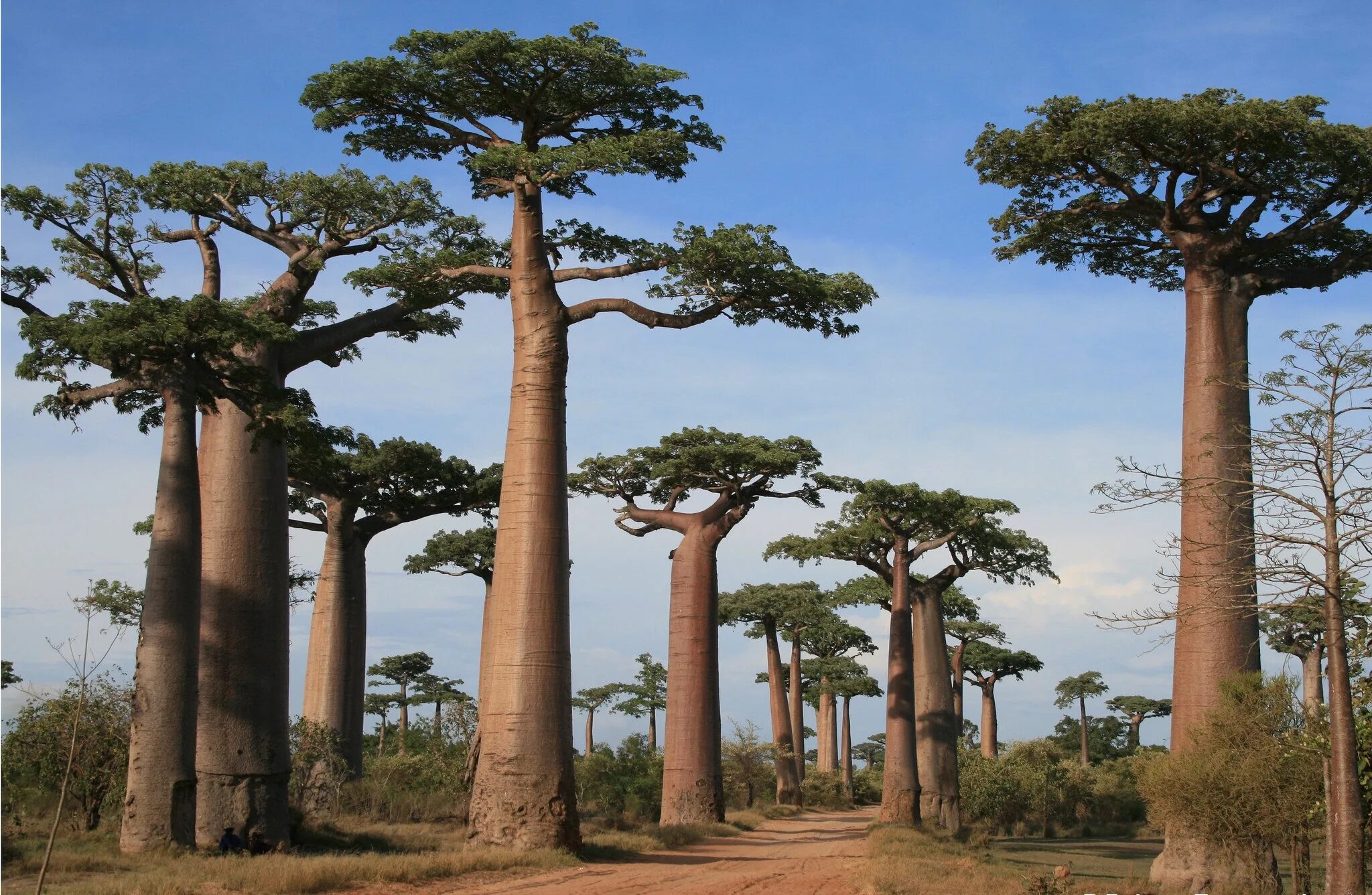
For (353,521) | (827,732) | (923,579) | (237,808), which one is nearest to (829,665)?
(827,732)

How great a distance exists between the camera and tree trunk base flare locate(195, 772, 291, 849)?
1253 cm

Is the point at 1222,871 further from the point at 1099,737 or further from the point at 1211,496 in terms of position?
the point at 1099,737

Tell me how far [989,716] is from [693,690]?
2566 centimetres

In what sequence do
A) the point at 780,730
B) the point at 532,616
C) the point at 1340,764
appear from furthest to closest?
the point at 780,730 < the point at 532,616 < the point at 1340,764

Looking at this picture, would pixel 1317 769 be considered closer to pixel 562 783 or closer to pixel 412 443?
pixel 562 783

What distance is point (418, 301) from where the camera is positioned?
49.8 feet

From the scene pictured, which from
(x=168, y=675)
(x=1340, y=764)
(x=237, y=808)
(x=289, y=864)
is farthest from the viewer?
(x=237, y=808)

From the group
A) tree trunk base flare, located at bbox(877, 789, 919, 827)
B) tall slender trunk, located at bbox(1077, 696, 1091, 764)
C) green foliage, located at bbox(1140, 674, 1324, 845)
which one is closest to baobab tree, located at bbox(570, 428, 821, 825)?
tree trunk base flare, located at bbox(877, 789, 919, 827)

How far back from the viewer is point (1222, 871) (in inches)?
471

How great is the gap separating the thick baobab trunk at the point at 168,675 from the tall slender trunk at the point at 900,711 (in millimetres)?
15540

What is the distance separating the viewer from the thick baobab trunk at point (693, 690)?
20188mm

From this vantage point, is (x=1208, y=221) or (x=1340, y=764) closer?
(x=1340, y=764)

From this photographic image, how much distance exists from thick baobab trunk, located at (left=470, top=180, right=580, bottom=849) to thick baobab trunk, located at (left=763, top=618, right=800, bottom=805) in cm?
2020

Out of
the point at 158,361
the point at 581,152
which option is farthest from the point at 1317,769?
the point at 158,361
